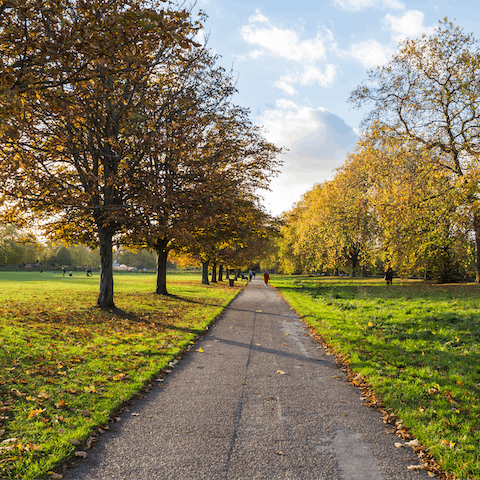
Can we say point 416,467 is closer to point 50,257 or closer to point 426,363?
point 426,363

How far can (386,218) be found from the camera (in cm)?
1602

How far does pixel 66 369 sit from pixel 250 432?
13.3ft

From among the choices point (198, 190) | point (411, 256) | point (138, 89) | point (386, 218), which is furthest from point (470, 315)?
point (138, 89)

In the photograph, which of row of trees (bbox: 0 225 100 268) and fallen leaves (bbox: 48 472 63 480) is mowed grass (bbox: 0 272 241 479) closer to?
fallen leaves (bbox: 48 472 63 480)

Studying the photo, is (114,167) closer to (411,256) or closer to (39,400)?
(39,400)

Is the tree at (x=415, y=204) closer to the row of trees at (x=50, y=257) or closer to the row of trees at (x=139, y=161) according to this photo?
the row of trees at (x=139, y=161)

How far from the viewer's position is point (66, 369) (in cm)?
661

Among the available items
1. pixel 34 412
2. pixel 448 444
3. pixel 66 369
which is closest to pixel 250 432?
pixel 448 444

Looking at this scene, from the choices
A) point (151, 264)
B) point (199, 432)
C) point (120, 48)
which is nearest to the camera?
point (199, 432)

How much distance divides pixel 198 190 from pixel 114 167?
3889mm

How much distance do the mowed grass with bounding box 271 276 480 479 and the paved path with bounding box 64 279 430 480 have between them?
19.1 inches

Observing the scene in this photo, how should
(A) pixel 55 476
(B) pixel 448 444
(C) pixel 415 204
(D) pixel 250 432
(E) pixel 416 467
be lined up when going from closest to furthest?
(A) pixel 55 476, (E) pixel 416 467, (B) pixel 448 444, (D) pixel 250 432, (C) pixel 415 204

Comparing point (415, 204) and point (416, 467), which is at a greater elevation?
point (415, 204)

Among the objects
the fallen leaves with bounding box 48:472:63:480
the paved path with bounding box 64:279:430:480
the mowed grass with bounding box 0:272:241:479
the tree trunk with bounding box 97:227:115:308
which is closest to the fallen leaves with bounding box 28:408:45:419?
Result: the mowed grass with bounding box 0:272:241:479
